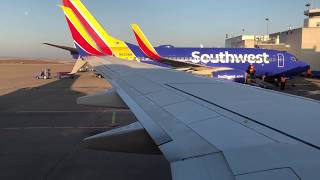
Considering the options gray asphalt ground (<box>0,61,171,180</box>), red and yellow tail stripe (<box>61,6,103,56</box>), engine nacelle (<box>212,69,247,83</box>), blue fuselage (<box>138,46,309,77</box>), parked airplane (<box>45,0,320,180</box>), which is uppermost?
red and yellow tail stripe (<box>61,6,103,56</box>)

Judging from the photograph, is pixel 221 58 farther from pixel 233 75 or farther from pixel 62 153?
pixel 62 153

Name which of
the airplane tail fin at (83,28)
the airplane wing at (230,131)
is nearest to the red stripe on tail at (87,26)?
the airplane tail fin at (83,28)

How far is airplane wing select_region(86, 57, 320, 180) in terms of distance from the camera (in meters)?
2.14

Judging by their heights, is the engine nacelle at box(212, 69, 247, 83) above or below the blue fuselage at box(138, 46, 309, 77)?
below

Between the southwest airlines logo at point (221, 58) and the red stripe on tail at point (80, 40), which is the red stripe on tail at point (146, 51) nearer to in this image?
the southwest airlines logo at point (221, 58)

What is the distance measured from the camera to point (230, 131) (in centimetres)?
300

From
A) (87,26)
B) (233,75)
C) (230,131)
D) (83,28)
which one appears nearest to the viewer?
(230,131)

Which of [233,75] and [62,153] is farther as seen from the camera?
[233,75]

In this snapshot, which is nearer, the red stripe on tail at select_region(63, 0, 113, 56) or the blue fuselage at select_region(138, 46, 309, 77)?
the red stripe on tail at select_region(63, 0, 113, 56)

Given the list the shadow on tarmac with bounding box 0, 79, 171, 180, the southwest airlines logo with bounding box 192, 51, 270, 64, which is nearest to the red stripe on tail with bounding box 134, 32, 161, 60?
the southwest airlines logo with bounding box 192, 51, 270, 64

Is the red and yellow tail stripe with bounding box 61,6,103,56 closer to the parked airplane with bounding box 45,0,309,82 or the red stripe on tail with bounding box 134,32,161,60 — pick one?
the parked airplane with bounding box 45,0,309,82

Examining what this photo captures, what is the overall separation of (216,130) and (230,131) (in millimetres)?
135

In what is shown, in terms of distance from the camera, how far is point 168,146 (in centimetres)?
283

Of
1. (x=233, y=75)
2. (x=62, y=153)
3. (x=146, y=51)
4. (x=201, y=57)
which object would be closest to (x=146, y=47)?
(x=146, y=51)
